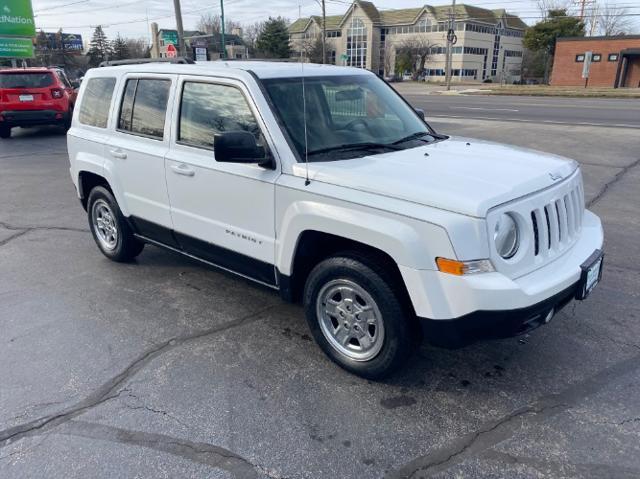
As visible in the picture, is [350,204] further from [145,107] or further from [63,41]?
[63,41]

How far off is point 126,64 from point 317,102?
2.48 meters

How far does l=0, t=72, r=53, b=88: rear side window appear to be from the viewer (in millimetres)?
14477

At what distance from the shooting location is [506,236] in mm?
2910

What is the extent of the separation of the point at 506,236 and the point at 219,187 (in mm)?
2028

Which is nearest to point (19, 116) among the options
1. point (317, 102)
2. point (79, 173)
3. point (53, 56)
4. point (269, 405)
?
point (79, 173)

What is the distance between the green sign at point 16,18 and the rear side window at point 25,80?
25094mm

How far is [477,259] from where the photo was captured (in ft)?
9.00

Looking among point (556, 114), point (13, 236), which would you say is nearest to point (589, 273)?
point (13, 236)

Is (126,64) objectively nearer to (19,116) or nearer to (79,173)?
(79,173)

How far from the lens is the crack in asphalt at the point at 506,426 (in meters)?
2.68

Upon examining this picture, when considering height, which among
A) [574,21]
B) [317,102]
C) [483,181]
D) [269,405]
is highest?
[574,21]

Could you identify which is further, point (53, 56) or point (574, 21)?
point (53, 56)

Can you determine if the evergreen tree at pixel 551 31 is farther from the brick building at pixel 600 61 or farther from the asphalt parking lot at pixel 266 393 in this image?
the asphalt parking lot at pixel 266 393

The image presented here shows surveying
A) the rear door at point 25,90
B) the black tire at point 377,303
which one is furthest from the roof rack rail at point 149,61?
the rear door at point 25,90
